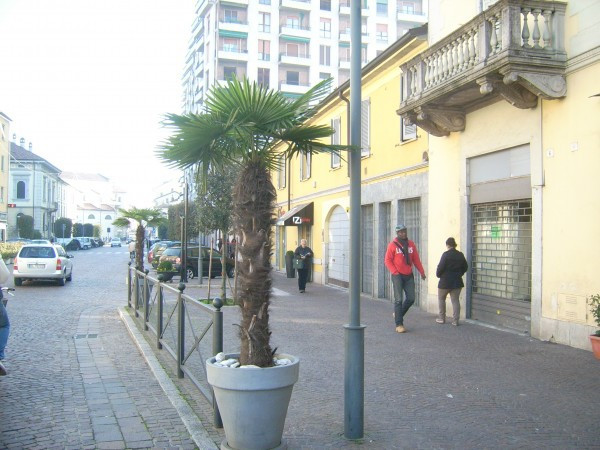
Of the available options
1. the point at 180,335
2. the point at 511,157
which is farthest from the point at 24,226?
the point at 180,335

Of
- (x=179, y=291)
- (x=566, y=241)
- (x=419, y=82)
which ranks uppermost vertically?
(x=419, y=82)

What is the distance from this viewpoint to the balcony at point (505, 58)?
905cm

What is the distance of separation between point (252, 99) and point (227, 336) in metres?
5.94

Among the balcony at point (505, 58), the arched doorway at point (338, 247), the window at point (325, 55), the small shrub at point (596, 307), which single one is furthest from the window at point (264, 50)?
the small shrub at point (596, 307)

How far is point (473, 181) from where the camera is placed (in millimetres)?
11773

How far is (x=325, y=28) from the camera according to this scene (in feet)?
210

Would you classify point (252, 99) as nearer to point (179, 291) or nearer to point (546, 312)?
point (179, 291)

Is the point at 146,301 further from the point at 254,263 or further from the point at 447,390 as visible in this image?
the point at 254,263

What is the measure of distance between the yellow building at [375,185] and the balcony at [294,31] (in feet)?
140

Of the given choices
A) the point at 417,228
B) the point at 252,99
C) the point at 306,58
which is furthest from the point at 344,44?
the point at 252,99

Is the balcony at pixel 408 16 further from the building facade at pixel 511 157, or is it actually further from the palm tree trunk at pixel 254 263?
the palm tree trunk at pixel 254 263

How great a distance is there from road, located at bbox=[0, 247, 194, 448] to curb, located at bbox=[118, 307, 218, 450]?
75 mm

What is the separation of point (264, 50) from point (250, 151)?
60417 millimetres

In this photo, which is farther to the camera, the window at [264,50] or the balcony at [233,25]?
the window at [264,50]
